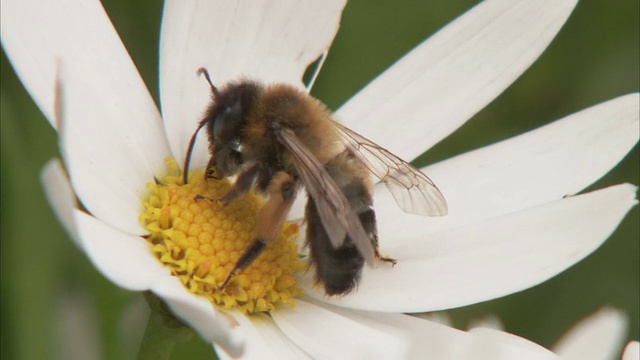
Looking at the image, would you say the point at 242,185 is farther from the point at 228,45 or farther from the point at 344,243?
the point at 228,45

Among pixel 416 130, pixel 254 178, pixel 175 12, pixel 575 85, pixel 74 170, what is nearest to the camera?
pixel 74 170

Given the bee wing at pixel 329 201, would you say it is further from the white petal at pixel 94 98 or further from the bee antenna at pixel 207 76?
the white petal at pixel 94 98

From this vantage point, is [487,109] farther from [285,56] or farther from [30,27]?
[30,27]

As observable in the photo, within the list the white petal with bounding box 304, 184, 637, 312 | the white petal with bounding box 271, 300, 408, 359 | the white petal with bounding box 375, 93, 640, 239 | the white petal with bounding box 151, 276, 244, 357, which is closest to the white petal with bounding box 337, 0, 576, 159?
the white petal with bounding box 375, 93, 640, 239

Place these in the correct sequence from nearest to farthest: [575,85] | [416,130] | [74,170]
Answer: [74,170] < [416,130] < [575,85]

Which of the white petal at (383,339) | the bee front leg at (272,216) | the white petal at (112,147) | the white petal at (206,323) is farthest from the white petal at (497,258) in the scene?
the white petal at (206,323)

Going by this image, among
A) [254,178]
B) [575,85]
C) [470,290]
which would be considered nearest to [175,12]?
[254,178]

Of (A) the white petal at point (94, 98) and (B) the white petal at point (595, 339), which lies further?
(B) the white petal at point (595, 339)

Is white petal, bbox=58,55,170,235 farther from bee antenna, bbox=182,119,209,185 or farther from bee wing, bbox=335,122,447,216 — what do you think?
bee wing, bbox=335,122,447,216
